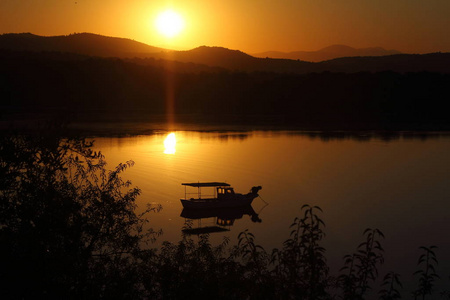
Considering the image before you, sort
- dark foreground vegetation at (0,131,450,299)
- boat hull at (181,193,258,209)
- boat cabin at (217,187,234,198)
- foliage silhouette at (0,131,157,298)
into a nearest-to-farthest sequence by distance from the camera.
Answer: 1. dark foreground vegetation at (0,131,450,299)
2. foliage silhouette at (0,131,157,298)
3. boat hull at (181,193,258,209)
4. boat cabin at (217,187,234,198)

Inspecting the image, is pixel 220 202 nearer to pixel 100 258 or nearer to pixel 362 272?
pixel 100 258

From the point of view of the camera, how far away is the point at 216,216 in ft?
115

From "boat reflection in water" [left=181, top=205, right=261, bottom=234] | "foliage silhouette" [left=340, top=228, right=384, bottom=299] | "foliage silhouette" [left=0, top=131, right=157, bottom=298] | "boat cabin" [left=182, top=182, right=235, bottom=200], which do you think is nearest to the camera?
"foliage silhouette" [left=340, top=228, right=384, bottom=299]

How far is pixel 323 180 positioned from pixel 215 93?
107573 mm

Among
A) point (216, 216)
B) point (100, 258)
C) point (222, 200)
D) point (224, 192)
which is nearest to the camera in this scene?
point (100, 258)

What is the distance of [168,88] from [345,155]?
10010 centimetres

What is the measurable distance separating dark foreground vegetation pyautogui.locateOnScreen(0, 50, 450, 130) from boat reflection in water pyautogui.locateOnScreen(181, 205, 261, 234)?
73.9 metres

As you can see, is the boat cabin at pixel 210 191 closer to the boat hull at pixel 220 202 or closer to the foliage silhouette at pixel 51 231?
the boat hull at pixel 220 202

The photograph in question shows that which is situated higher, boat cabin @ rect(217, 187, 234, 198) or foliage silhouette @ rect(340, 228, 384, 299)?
foliage silhouette @ rect(340, 228, 384, 299)

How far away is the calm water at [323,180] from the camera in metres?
29.5

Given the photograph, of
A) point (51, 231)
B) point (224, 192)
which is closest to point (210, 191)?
point (224, 192)

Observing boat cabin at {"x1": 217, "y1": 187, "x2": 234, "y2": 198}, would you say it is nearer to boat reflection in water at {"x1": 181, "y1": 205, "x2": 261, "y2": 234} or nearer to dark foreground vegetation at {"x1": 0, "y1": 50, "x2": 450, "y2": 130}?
boat reflection in water at {"x1": 181, "y1": 205, "x2": 261, "y2": 234}

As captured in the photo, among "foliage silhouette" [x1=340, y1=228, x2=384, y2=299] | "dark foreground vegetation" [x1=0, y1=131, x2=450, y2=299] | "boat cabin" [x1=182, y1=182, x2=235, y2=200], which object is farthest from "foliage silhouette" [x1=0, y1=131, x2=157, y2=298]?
"boat cabin" [x1=182, y1=182, x2=235, y2=200]

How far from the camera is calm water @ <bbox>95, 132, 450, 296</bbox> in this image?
29484mm
